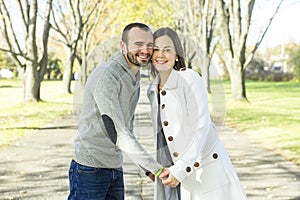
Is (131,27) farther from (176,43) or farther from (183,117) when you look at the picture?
(183,117)

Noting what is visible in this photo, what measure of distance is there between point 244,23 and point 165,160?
19.0 m

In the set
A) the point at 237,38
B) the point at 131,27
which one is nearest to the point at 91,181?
the point at 131,27

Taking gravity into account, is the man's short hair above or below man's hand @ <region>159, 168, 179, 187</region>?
above

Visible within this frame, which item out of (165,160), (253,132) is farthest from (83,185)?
(253,132)

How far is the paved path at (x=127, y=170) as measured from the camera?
4.70 meters

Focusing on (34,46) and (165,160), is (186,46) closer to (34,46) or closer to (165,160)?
(165,160)

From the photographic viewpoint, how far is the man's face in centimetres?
260

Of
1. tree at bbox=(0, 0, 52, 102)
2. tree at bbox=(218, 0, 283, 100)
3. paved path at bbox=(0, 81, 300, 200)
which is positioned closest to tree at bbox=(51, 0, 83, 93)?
tree at bbox=(0, 0, 52, 102)

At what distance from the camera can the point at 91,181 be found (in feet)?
10.0

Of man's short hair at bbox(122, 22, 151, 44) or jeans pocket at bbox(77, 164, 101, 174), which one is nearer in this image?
man's short hair at bbox(122, 22, 151, 44)

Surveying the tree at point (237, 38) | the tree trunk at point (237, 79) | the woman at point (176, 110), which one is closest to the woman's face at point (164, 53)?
the woman at point (176, 110)

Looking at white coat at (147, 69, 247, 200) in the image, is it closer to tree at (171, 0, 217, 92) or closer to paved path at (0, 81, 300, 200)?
paved path at (0, 81, 300, 200)

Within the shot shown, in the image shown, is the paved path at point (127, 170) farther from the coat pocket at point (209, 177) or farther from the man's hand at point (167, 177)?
the coat pocket at point (209, 177)

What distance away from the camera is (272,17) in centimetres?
2041
